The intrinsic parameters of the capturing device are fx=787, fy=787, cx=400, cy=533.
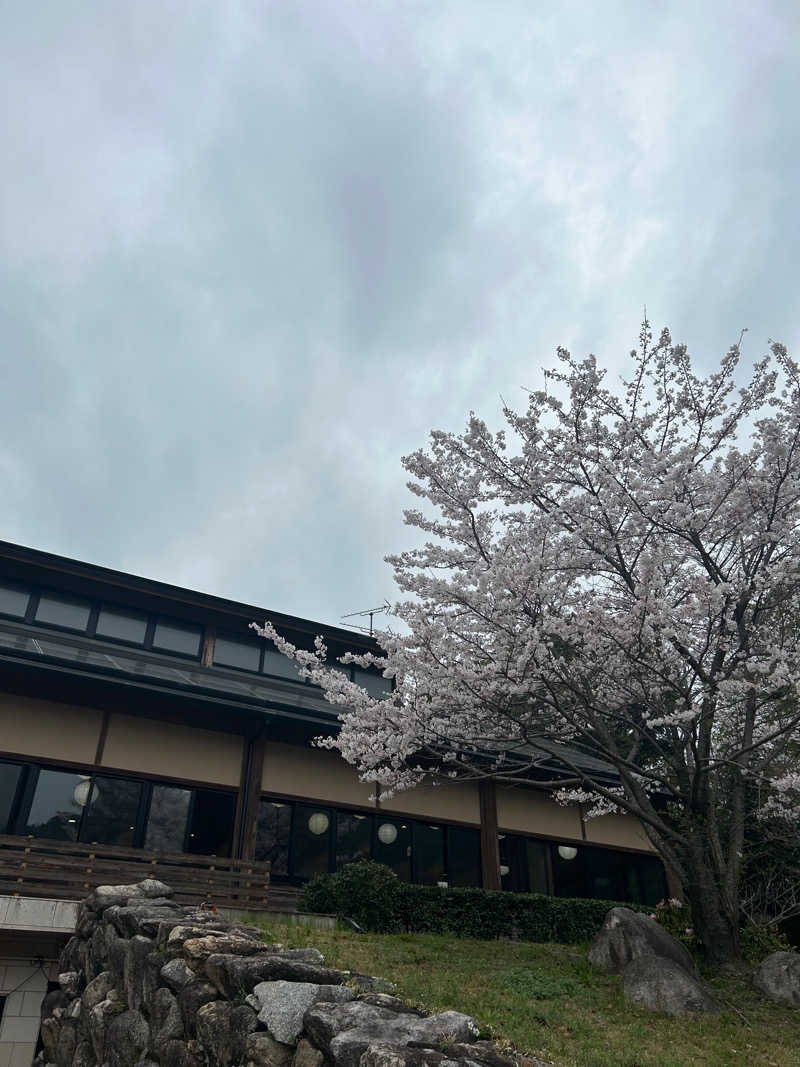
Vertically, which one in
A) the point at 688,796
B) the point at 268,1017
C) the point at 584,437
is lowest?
the point at 268,1017

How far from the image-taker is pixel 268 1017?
5.54 m

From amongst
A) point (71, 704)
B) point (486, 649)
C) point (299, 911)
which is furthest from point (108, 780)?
point (486, 649)

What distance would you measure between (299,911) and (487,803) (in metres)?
6.73

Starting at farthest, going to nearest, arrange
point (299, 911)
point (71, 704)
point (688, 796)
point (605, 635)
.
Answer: point (71, 704) → point (299, 911) → point (605, 635) → point (688, 796)

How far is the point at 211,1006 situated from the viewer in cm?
620

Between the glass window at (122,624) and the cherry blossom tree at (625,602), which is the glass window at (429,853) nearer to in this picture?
the cherry blossom tree at (625,602)

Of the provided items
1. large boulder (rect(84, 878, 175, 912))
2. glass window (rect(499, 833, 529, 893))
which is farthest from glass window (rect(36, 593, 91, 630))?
glass window (rect(499, 833, 529, 893))

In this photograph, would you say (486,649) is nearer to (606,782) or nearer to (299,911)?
(299,911)

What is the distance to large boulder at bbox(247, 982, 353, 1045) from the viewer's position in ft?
17.7

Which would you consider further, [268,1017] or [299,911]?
[299,911]

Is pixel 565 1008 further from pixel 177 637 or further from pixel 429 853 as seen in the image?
pixel 177 637

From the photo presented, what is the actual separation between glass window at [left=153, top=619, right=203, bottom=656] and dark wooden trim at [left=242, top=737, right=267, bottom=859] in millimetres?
4322

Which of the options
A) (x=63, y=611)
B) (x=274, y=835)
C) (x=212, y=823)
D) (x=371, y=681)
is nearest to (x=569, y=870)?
(x=371, y=681)

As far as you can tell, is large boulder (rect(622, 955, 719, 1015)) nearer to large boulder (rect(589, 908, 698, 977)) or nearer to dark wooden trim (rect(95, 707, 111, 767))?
large boulder (rect(589, 908, 698, 977))
